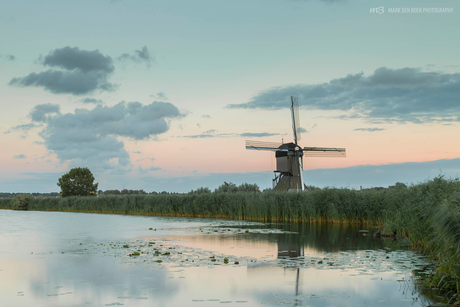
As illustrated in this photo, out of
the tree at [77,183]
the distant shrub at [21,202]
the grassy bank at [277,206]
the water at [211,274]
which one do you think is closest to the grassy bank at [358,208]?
the grassy bank at [277,206]

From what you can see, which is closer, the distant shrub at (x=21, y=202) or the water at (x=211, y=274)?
the water at (x=211, y=274)

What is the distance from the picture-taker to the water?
22.2ft

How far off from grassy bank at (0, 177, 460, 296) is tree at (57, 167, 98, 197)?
60.5 feet

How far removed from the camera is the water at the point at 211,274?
677cm

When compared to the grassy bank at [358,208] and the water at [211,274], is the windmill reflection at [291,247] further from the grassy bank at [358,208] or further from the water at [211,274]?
the grassy bank at [358,208]

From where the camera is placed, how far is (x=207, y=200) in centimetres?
3131

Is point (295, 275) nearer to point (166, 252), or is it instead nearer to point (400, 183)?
point (166, 252)

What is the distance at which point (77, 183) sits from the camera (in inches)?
2650

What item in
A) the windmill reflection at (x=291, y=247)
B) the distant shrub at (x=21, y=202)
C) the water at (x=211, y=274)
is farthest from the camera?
the distant shrub at (x=21, y=202)

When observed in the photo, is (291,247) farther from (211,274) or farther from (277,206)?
(277,206)

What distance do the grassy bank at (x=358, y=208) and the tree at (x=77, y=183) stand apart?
18438 mm

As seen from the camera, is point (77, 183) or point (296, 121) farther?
point (77, 183)

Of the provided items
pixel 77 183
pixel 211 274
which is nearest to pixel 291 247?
pixel 211 274

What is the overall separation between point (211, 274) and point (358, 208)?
1563 centimetres
